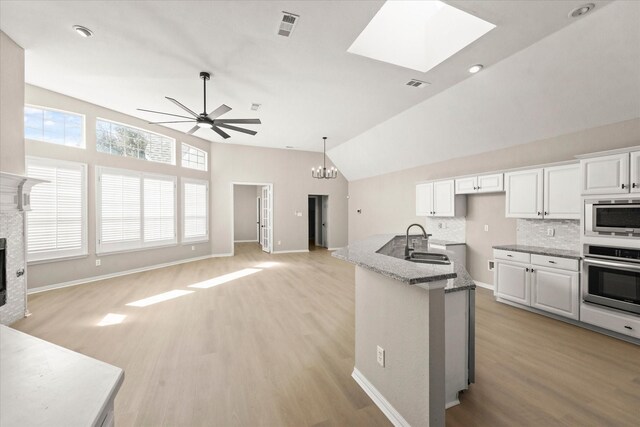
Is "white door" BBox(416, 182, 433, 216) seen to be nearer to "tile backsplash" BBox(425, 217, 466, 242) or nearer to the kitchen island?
"tile backsplash" BBox(425, 217, 466, 242)

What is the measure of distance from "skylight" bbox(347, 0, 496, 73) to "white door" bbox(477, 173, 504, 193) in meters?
2.22

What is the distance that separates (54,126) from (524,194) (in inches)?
315

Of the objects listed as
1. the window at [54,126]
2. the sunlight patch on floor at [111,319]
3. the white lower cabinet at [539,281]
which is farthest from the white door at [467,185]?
the window at [54,126]

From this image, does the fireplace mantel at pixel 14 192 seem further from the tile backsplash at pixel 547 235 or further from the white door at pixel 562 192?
the tile backsplash at pixel 547 235

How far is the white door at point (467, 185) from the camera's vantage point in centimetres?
477

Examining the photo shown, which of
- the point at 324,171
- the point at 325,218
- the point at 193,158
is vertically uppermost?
the point at 193,158

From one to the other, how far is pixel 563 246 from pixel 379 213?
4.58 meters

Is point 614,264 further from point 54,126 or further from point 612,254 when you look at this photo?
point 54,126

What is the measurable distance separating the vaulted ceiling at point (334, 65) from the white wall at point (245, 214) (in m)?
6.40

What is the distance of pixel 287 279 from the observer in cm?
540

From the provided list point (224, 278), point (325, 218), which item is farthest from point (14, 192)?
point (325, 218)

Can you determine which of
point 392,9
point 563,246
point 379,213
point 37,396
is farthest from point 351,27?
point 379,213

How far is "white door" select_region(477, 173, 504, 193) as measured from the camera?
171 inches

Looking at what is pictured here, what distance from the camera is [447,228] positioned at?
575 centimetres
